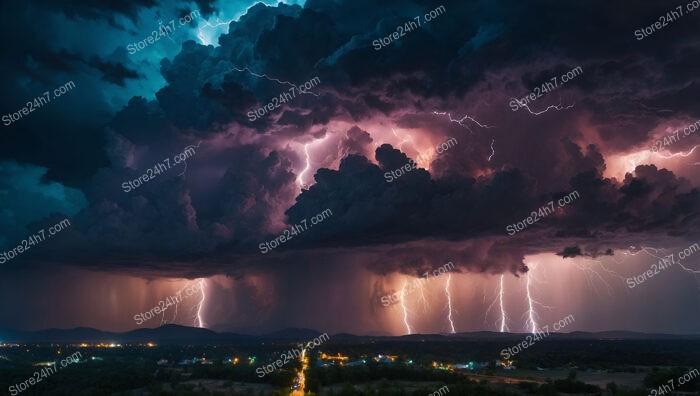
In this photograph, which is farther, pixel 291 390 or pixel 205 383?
pixel 205 383

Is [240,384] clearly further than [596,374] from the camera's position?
No

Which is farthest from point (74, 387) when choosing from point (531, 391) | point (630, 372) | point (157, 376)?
point (630, 372)

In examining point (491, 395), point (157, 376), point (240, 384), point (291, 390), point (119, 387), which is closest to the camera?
point (491, 395)

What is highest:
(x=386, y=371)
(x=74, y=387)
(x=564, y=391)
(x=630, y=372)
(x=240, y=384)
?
(x=74, y=387)

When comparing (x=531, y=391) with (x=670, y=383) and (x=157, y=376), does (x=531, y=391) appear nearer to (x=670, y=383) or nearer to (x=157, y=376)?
(x=670, y=383)

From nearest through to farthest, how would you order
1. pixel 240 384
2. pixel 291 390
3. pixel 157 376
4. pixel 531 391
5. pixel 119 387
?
pixel 531 391 → pixel 291 390 → pixel 119 387 → pixel 240 384 → pixel 157 376

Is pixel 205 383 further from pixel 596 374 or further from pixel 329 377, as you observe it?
pixel 596 374

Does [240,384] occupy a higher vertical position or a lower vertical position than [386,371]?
higher

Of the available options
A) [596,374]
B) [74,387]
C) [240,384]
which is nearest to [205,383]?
[240,384]

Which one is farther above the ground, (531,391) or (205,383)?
(205,383)
